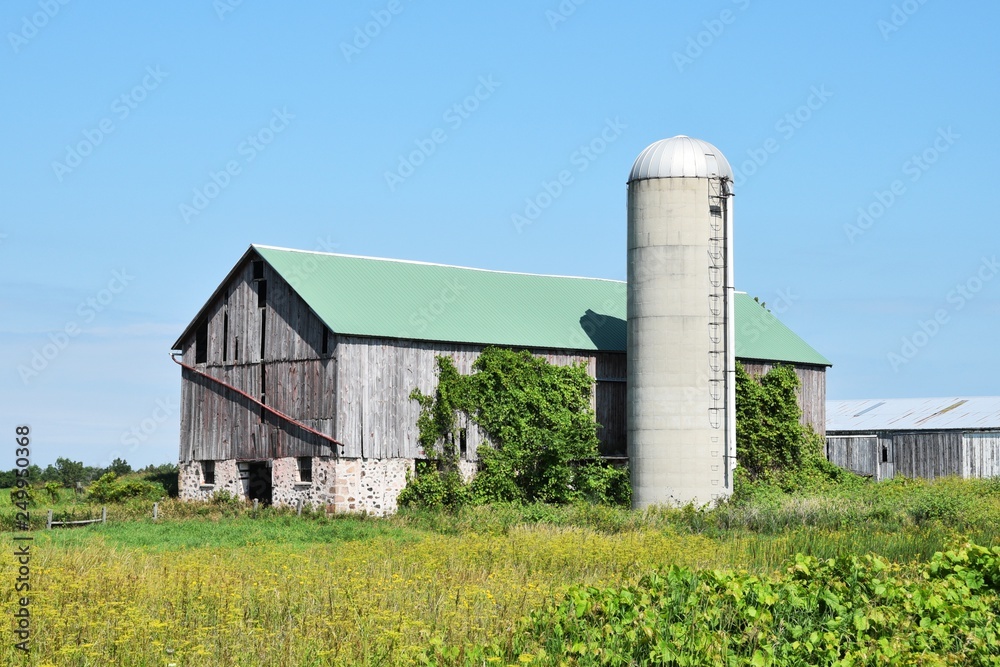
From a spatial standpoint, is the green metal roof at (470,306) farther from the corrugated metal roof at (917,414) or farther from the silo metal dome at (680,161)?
the corrugated metal roof at (917,414)

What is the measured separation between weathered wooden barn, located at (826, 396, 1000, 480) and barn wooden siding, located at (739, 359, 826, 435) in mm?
Result: 5820

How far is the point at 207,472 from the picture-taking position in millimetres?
35750

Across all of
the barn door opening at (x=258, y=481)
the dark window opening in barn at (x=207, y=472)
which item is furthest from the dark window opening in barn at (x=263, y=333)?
the dark window opening in barn at (x=207, y=472)

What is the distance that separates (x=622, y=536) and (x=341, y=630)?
1209 cm

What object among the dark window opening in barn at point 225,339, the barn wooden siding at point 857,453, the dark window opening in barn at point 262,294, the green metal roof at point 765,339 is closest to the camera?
the dark window opening in barn at point 262,294

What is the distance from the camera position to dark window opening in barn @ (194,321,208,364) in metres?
36.2

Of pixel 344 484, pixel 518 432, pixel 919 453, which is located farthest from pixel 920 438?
pixel 344 484

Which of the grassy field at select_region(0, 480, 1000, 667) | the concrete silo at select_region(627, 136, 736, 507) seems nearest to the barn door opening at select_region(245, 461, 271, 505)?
the grassy field at select_region(0, 480, 1000, 667)

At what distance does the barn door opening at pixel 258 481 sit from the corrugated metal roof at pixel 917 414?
80.9ft

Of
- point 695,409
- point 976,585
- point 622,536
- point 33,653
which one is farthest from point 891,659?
point 695,409

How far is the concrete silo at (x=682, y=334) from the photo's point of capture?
→ 32.8 meters

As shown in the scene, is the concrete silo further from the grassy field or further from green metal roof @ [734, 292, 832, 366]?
green metal roof @ [734, 292, 832, 366]

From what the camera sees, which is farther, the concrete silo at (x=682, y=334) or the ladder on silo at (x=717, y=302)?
the ladder on silo at (x=717, y=302)

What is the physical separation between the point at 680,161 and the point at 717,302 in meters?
3.97
